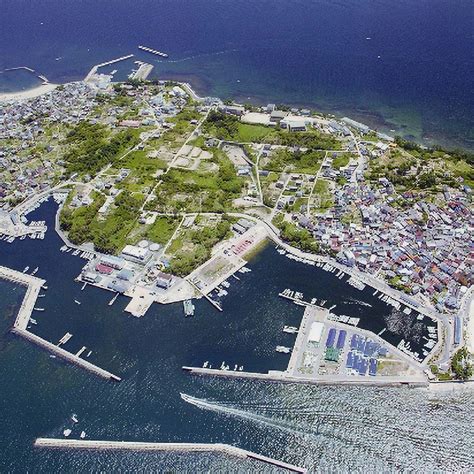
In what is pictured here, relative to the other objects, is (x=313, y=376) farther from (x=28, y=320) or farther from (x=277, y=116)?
(x=277, y=116)

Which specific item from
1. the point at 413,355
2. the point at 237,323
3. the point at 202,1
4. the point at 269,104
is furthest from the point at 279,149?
the point at 202,1

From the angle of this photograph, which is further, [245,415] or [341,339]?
[341,339]

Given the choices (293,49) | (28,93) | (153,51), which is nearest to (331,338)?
(293,49)

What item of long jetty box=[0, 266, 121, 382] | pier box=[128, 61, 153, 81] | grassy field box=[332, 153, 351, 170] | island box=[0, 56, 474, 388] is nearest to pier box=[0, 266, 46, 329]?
long jetty box=[0, 266, 121, 382]

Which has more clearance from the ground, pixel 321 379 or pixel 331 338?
pixel 331 338

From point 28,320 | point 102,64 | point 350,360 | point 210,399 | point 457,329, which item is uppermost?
point 102,64

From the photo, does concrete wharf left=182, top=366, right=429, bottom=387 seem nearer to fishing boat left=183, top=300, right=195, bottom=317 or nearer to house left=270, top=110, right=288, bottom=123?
fishing boat left=183, top=300, right=195, bottom=317

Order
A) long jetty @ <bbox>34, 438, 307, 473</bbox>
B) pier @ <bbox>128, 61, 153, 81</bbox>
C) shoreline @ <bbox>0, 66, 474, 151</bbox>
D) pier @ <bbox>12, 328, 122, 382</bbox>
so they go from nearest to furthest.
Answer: long jetty @ <bbox>34, 438, 307, 473</bbox>
pier @ <bbox>12, 328, 122, 382</bbox>
shoreline @ <bbox>0, 66, 474, 151</bbox>
pier @ <bbox>128, 61, 153, 81</bbox>
